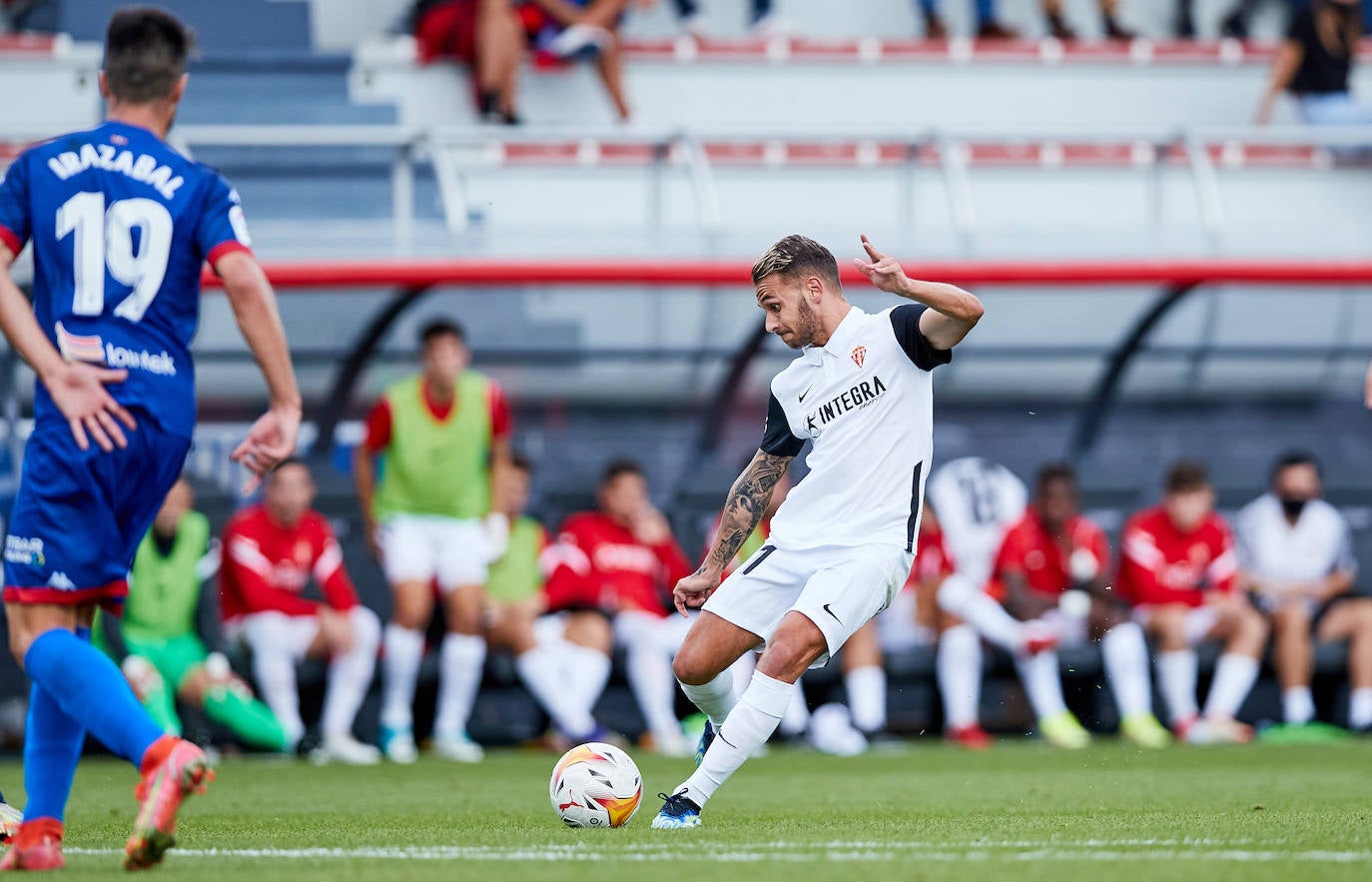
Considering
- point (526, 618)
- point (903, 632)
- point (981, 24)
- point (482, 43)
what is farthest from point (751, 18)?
point (526, 618)

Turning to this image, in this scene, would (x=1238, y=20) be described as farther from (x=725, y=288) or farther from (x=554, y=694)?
(x=554, y=694)

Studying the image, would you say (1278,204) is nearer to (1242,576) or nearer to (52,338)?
(1242,576)

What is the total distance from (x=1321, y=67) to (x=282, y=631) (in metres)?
8.23

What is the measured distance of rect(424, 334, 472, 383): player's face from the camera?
958 centimetres

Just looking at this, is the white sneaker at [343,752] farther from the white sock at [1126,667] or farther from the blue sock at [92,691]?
the blue sock at [92,691]

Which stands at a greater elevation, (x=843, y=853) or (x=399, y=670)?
(x=843, y=853)

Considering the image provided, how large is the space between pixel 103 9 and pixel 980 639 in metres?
7.54

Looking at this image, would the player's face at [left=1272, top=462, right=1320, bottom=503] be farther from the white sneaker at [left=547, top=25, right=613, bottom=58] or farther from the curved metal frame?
the white sneaker at [left=547, top=25, right=613, bottom=58]

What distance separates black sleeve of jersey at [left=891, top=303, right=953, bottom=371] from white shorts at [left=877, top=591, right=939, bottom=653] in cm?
502

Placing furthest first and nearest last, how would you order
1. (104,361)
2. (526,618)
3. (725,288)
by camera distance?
(725,288)
(526,618)
(104,361)

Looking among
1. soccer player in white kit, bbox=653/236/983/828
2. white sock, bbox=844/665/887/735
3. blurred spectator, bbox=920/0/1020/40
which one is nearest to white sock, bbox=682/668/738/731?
soccer player in white kit, bbox=653/236/983/828

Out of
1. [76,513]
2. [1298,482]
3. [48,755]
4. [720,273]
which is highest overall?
[720,273]

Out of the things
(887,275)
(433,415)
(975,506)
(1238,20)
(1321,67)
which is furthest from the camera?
(1238,20)

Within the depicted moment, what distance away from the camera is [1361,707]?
10.6m
